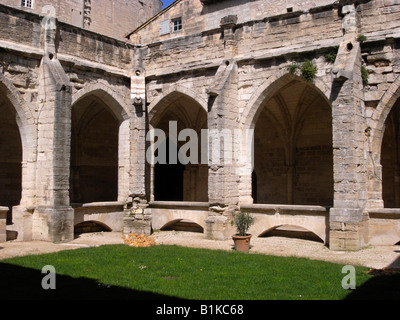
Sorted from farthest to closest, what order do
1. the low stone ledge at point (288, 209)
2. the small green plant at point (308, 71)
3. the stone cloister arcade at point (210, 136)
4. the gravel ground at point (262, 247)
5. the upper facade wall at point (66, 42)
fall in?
the upper facade wall at point (66, 42) < the small green plant at point (308, 71) < the low stone ledge at point (288, 209) < the stone cloister arcade at point (210, 136) < the gravel ground at point (262, 247)

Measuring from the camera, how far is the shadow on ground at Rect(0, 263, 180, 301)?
5453 mm

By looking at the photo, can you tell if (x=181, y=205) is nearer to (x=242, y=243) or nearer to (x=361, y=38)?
(x=242, y=243)

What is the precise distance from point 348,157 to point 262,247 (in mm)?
2619

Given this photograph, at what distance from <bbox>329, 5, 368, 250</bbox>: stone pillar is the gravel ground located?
0.41m

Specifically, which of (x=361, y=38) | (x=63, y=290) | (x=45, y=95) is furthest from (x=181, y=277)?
(x=361, y=38)

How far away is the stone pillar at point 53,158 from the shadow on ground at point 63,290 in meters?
3.67

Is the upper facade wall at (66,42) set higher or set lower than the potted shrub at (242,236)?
higher

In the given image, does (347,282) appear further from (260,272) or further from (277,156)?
(277,156)

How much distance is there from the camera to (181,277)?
6.59 metres

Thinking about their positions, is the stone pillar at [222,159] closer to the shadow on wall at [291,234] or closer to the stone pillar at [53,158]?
the shadow on wall at [291,234]

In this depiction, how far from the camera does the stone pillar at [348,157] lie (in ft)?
29.9

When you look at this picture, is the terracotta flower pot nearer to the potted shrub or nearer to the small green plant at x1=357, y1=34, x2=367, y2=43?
the potted shrub

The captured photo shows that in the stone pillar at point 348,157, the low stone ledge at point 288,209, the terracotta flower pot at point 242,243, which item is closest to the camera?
the stone pillar at point 348,157

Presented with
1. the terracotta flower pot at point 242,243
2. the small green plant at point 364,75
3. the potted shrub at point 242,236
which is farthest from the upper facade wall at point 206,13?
the terracotta flower pot at point 242,243
